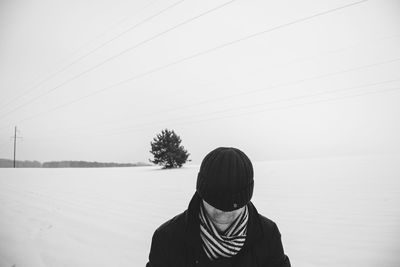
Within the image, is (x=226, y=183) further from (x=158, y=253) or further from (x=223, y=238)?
(x=158, y=253)

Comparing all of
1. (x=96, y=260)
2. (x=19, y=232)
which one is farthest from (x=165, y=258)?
(x=19, y=232)

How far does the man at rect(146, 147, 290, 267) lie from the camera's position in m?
1.08

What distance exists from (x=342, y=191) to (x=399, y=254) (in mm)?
3510

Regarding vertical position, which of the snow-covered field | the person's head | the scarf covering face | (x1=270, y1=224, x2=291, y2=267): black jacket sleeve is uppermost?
the person's head

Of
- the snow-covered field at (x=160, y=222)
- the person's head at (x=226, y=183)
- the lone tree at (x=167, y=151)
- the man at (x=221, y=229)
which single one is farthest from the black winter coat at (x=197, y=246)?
the lone tree at (x=167, y=151)

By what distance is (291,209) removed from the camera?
14.6 ft

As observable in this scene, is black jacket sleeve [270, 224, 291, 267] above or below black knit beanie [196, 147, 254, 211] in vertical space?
below

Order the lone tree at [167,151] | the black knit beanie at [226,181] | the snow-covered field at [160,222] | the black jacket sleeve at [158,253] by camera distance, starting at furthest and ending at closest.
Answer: the lone tree at [167,151]
the snow-covered field at [160,222]
the black jacket sleeve at [158,253]
the black knit beanie at [226,181]

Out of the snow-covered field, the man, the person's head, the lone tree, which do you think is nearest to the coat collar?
the man

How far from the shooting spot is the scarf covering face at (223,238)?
1.12 m

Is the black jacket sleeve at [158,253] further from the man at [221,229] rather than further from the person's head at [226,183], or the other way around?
the person's head at [226,183]

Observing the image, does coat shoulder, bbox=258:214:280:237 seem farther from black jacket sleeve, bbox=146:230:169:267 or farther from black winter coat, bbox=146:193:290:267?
black jacket sleeve, bbox=146:230:169:267

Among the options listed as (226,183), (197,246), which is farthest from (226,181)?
(197,246)

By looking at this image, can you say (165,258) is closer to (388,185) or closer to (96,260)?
(96,260)
